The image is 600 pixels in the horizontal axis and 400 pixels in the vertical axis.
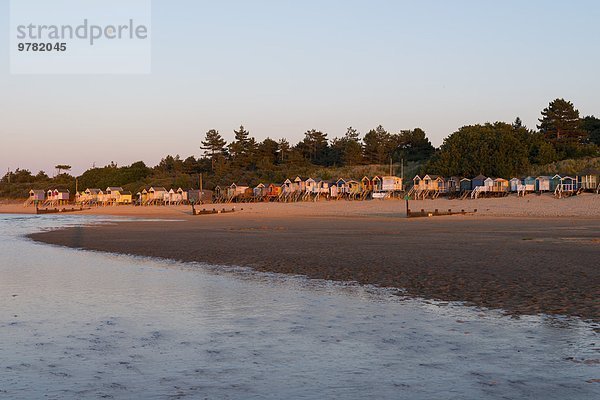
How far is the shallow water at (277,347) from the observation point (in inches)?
256

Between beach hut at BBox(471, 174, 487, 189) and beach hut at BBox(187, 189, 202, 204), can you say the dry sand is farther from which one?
beach hut at BBox(187, 189, 202, 204)

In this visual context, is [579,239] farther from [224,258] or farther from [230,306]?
[230,306]

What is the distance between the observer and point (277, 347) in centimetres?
842

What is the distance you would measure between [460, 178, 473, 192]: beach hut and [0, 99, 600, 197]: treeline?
289 centimetres

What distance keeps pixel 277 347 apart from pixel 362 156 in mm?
126359

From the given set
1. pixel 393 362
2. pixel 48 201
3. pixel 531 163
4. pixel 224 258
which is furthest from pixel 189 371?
pixel 48 201

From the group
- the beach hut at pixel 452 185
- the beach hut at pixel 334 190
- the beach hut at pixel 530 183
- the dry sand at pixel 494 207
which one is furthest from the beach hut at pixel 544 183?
the beach hut at pixel 334 190

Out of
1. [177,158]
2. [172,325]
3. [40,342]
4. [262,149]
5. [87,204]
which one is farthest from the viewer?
[177,158]

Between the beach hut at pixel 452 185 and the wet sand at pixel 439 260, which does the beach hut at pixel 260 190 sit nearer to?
the beach hut at pixel 452 185

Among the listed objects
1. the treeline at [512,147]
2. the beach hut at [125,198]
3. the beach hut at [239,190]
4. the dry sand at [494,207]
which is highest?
the treeline at [512,147]

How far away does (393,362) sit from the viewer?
7.52 meters

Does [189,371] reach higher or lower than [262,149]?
lower

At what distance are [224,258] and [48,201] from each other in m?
129

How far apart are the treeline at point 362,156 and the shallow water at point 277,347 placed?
7913 cm
